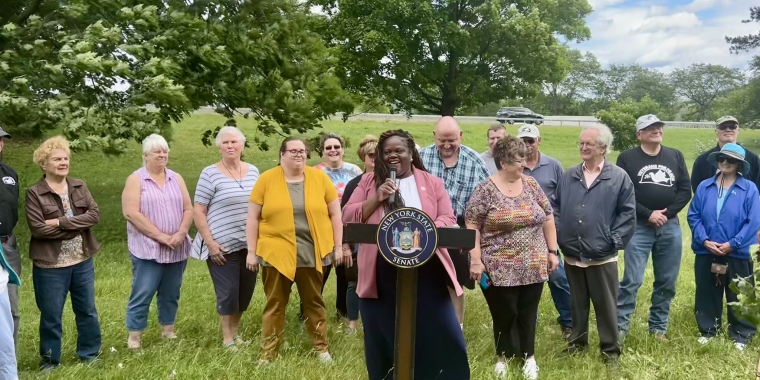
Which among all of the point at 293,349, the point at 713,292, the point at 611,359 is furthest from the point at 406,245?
the point at 713,292

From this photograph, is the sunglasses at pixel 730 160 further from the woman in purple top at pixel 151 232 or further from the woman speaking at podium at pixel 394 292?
the woman in purple top at pixel 151 232

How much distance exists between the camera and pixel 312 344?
16.5 feet

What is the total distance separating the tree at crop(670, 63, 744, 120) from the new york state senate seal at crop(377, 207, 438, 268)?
80.7 m

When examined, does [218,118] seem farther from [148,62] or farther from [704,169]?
[704,169]

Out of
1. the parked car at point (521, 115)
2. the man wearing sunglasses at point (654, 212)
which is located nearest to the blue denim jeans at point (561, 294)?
the man wearing sunglasses at point (654, 212)

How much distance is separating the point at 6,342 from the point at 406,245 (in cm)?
241

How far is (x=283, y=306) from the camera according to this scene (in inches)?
189

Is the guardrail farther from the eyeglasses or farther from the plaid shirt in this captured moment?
the eyeglasses

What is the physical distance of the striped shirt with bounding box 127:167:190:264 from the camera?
5027mm

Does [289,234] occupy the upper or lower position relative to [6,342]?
upper

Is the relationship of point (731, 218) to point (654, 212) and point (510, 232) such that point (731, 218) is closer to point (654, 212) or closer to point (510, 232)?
point (654, 212)

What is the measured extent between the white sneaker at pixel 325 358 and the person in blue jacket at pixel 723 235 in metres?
3.22

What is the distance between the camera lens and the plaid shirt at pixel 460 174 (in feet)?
16.0

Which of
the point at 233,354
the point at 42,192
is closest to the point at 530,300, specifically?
the point at 233,354
